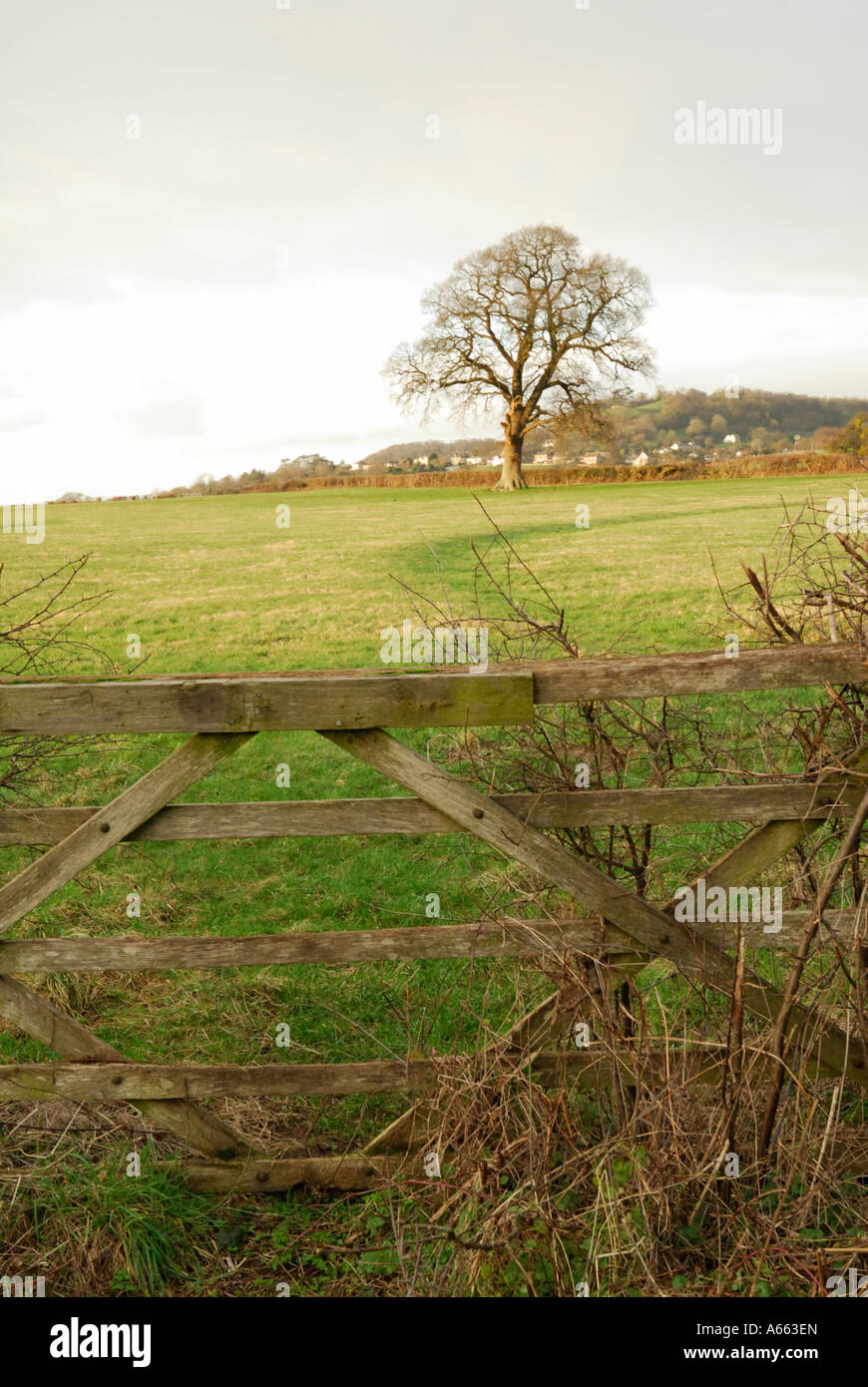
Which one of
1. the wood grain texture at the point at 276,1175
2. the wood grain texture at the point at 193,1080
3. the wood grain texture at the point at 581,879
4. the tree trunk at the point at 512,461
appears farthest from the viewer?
the tree trunk at the point at 512,461

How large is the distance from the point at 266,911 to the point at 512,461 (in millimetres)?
67747

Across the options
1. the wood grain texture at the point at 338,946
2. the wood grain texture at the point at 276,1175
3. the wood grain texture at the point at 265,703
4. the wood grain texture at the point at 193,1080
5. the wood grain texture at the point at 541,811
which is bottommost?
the wood grain texture at the point at 276,1175

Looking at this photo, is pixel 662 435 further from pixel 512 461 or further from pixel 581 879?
pixel 581 879

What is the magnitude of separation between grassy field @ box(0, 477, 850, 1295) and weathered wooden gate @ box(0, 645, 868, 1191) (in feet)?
0.88

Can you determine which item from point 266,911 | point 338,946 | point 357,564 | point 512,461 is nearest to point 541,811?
point 338,946

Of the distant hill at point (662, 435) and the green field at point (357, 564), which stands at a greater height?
the distant hill at point (662, 435)

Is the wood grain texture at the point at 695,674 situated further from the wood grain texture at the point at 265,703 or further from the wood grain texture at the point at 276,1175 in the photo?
the wood grain texture at the point at 276,1175

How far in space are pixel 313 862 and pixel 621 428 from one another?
241 feet

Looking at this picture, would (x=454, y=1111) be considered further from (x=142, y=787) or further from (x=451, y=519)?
(x=451, y=519)

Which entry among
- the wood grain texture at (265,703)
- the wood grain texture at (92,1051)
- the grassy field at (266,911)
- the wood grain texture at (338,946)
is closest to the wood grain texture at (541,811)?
the wood grain texture at (265,703)

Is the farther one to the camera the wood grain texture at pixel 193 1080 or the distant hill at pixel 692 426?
the distant hill at pixel 692 426

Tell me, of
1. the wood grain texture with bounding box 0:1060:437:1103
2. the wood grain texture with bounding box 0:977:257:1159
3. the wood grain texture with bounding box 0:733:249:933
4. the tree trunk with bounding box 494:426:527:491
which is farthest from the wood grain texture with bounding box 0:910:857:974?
the tree trunk with bounding box 494:426:527:491

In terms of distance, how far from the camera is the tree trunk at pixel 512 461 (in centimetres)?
7088

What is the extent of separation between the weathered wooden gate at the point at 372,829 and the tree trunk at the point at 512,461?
6858cm
